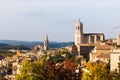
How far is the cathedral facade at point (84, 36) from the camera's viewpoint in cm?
15150

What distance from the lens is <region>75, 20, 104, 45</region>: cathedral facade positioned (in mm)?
151500

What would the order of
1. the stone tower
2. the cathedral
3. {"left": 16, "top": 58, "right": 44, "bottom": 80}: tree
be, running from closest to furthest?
{"left": 16, "top": 58, "right": 44, "bottom": 80}: tree
the cathedral
the stone tower

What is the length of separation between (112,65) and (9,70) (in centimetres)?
9559

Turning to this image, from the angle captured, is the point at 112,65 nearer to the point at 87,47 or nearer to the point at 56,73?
the point at 56,73

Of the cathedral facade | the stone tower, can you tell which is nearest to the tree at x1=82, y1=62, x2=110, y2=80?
the cathedral facade

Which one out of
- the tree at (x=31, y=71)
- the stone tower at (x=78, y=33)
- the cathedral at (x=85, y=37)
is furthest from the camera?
the stone tower at (x=78, y=33)

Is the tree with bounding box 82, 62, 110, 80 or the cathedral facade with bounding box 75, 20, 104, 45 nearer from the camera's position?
the tree with bounding box 82, 62, 110, 80

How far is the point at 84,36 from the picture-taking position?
157 meters

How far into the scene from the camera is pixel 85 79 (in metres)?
40.8

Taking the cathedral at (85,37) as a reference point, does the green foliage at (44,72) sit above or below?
below

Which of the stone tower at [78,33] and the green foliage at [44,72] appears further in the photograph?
the stone tower at [78,33]

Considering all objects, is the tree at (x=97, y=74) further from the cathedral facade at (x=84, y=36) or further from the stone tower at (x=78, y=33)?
the stone tower at (x=78, y=33)

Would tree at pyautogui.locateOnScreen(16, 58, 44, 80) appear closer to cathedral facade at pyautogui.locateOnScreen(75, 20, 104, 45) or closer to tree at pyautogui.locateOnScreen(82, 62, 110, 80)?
tree at pyautogui.locateOnScreen(82, 62, 110, 80)

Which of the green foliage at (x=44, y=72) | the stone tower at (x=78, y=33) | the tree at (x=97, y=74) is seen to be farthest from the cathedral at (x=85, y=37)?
the tree at (x=97, y=74)
